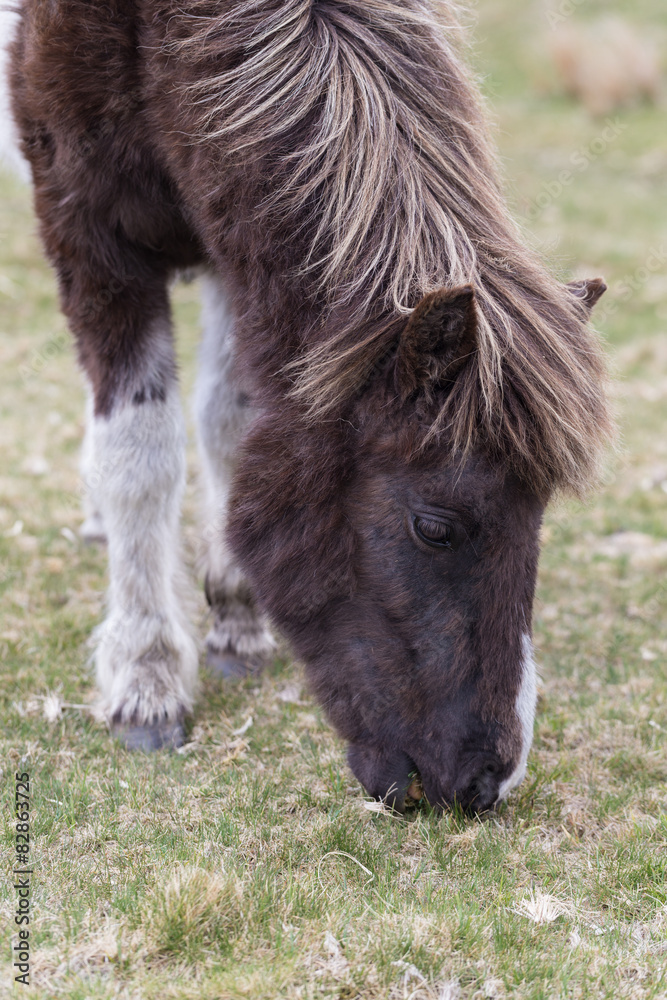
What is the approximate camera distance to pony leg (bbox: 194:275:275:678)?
13.0 feet

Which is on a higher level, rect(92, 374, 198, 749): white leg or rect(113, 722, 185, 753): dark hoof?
rect(92, 374, 198, 749): white leg

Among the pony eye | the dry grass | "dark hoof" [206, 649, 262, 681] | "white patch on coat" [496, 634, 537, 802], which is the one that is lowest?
"dark hoof" [206, 649, 262, 681]

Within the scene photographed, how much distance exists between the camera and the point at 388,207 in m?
2.58

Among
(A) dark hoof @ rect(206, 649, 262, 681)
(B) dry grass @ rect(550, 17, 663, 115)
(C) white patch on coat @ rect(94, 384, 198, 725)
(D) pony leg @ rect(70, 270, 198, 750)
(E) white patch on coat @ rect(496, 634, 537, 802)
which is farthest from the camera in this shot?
(B) dry grass @ rect(550, 17, 663, 115)

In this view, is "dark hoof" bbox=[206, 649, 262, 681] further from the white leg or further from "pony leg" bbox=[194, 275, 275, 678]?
the white leg

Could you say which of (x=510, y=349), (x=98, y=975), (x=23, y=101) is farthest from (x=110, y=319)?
(x=98, y=975)

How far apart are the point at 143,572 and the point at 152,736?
60 cm

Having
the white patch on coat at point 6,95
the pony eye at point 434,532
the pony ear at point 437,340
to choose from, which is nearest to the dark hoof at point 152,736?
the pony eye at point 434,532

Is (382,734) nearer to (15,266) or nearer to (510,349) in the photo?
(510,349)

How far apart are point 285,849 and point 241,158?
6.43ft

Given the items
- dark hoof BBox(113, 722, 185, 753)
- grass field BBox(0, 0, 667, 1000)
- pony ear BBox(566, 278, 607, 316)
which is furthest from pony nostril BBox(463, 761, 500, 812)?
pony ear BBox(566, 278, 607, 316)

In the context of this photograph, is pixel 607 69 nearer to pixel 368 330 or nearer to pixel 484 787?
pixel 368 330

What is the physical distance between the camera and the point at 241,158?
2736 millimetres

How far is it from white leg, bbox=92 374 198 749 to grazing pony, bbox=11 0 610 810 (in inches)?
28.1
